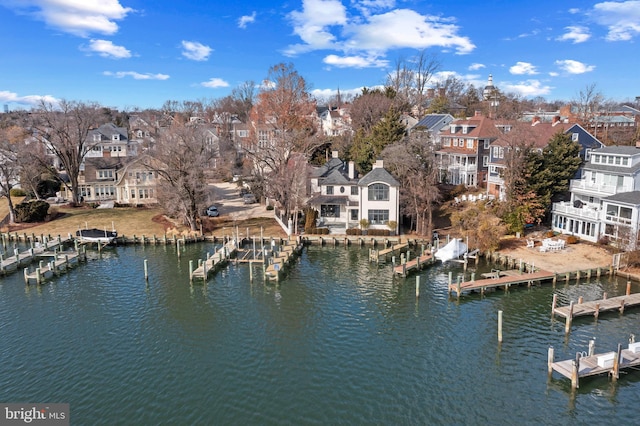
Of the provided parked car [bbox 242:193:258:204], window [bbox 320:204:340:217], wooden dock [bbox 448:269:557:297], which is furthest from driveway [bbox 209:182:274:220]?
wooden dock [bbox 448:269:557:297]

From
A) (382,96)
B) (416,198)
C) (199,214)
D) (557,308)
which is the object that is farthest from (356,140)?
(557,308)

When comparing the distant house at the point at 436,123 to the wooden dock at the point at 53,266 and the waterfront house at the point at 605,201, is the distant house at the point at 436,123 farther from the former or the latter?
the wooden dock at the point at 53,266

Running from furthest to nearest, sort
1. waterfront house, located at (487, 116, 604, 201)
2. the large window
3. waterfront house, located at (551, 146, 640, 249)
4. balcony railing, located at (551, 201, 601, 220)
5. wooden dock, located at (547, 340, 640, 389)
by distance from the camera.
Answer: the large window
waterfront house, located at (487, 116, 604, 201)
balcony railing, located at (551, 201, 601, 220)
waterfront house, located at (551, 146, 640, 249)
wooden dock, located at (547, 340, 640, 389)

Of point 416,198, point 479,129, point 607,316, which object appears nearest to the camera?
point 607,316

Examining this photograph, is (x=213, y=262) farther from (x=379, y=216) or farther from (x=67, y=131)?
(x=67, y=131)

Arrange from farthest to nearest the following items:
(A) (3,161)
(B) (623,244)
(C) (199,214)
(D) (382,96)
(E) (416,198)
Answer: (D) (382,96) < (A) (3,161) < (C) (199,214) < (E) (416,198) < (B) (623,244)

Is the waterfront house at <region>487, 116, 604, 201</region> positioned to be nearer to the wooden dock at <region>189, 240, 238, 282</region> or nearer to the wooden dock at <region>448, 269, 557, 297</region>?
the wooden dock at <region>448, 269, 557, 297</region>

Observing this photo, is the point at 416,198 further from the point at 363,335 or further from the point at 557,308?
the point at 363,335
